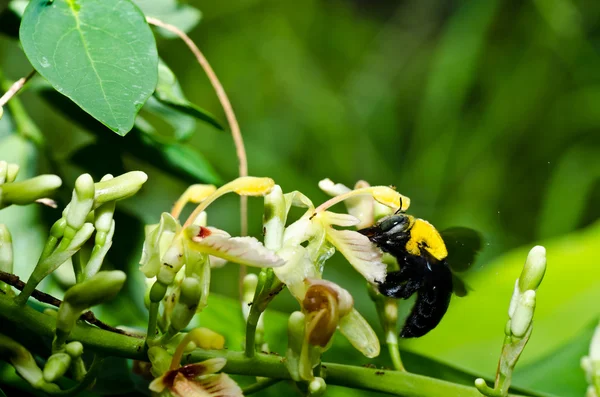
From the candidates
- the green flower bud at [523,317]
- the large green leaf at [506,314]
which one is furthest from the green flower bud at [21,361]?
the large green leaf at [506,314]

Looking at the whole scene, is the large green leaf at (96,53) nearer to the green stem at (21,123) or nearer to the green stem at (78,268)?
the green stem at (78,268)

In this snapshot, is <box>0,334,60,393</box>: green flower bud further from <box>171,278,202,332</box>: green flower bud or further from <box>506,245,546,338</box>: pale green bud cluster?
<box>506,245,546,338</box>: pale green bud cluster

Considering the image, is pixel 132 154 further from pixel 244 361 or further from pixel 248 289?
pixel 244 361

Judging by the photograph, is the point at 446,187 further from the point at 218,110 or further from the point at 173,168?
the point at 173,168

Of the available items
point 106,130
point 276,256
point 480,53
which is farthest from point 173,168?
point 480,53

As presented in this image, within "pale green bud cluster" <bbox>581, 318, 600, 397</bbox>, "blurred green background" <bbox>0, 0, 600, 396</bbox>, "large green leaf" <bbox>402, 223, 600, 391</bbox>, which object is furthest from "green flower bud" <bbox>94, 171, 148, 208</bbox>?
"blurred green background" <bbox>0, 0, 600, 396</bbox>

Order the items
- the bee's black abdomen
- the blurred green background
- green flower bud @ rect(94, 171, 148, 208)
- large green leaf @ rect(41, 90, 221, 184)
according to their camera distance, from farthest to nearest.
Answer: the blurred green background, large green leaf @ rect(41, 90, 221, 184), the bee's black abdomen, green flower bud @ rect(94, 171, 148, 208)
